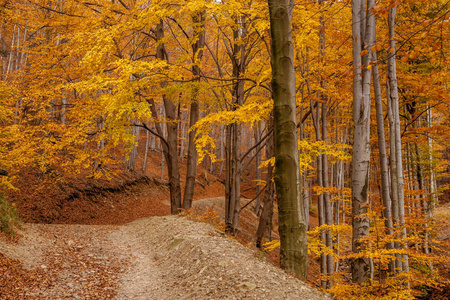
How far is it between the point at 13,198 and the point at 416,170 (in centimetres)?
1733

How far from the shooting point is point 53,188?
1417 centimetres

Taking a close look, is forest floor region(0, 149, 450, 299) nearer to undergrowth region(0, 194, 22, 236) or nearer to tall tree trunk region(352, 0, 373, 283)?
undergrowth region(0, 194, 22, 236)

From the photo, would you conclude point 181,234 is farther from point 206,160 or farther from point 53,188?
point 206,160

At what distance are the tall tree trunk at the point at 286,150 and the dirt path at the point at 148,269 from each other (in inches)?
18.9

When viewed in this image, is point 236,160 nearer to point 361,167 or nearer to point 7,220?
point 361,167

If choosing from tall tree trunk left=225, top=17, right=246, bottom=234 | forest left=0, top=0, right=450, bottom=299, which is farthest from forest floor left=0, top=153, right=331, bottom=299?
tall tree trunk left=225, top=17, right=246, bottom=234

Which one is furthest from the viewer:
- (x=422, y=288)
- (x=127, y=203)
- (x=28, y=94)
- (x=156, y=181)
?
(x=156, y=181)

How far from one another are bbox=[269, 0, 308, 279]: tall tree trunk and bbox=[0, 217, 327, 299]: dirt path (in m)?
0.48

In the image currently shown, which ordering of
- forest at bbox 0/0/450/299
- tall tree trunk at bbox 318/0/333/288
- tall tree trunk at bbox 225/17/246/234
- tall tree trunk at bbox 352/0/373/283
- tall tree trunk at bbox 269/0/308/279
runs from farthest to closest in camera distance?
tall tree trunk at bbox 225/17/246/234, tall tree trunk at bbox 318/0/333/288, tall tree trunk at bbox 352/0/373/283, forest at bbox 0/0/450/299, tall tree trunk at bbox 269/0/308/279

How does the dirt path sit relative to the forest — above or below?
below

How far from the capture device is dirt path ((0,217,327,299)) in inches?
183

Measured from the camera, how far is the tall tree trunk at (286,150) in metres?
5.21

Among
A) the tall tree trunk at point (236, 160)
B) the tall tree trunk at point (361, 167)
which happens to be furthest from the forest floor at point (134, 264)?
the tall tree trunk at point (361, 167)

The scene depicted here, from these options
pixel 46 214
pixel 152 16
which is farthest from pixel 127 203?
pixel 152 16
